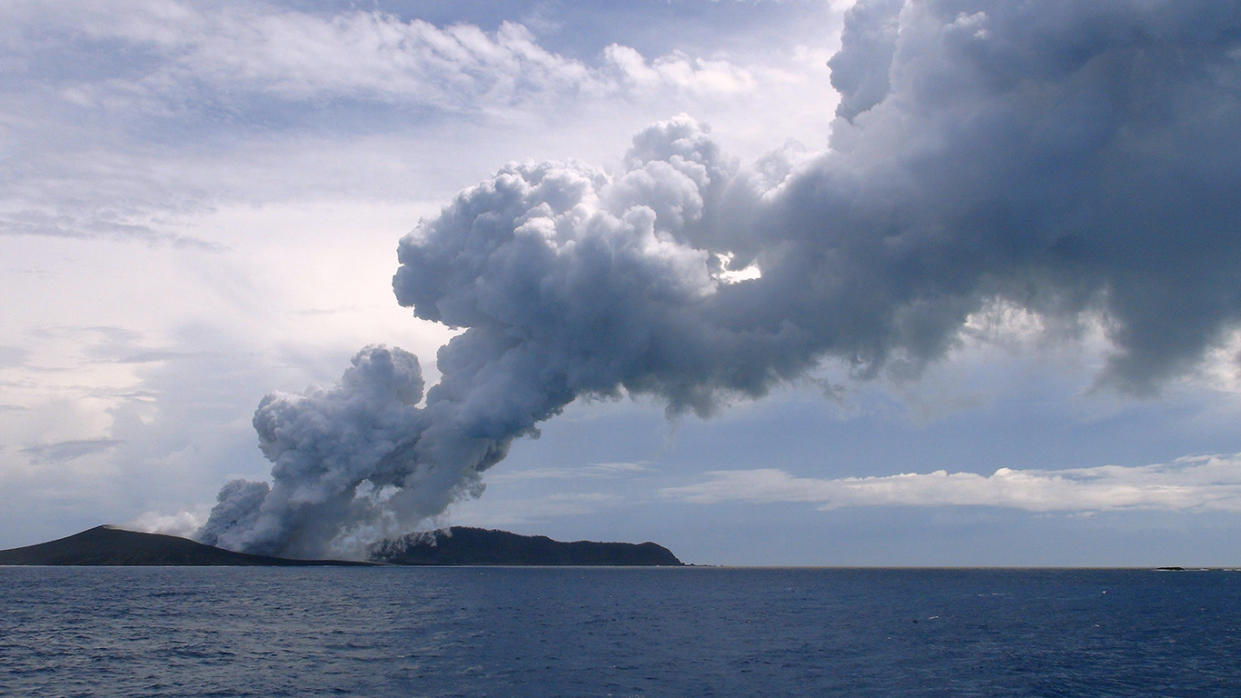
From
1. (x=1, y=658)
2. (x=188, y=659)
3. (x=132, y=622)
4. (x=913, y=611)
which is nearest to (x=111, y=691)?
(x=188, y=659)

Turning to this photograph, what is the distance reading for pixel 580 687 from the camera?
5862 centimetres

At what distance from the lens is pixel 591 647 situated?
79.6 m

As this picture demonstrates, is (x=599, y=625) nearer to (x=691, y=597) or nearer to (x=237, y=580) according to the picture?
(x=691, y=597)

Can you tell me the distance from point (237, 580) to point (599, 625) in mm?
118367

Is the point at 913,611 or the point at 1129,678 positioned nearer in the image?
the point at 1129,678

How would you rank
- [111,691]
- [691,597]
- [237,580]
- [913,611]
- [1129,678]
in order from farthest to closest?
[237,580] < [691,597] < [913,611] < [1129,678] < [111,691]

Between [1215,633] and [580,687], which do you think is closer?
[580,687]

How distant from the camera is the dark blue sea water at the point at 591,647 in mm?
60438

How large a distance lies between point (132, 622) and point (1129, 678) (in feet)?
306

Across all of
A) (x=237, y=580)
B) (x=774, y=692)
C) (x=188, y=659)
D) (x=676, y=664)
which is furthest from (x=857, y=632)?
(x=237, y=580)

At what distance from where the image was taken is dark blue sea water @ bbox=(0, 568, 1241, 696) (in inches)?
2379

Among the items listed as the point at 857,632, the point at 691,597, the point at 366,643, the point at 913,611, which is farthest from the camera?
the point at 691,597

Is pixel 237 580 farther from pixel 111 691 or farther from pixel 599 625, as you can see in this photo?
pixel 111 691

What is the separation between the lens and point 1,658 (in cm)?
7019
